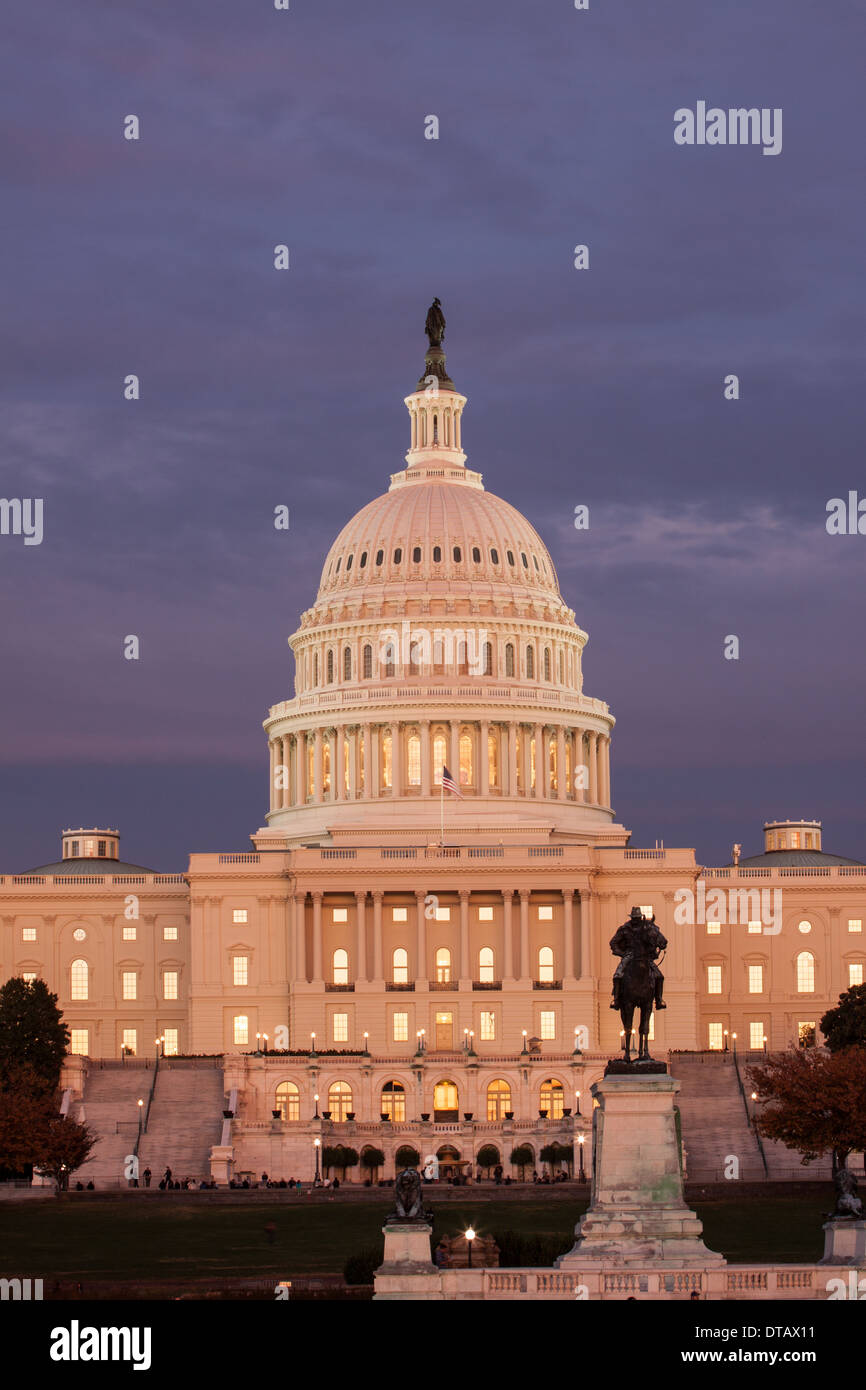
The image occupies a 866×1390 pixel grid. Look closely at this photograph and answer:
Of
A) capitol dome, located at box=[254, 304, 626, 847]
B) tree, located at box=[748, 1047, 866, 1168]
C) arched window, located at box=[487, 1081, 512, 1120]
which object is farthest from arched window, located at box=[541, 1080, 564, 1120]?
capitol dome, located at box=[254, 304, 626, 847]

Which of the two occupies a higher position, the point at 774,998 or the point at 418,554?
the point at 418,554

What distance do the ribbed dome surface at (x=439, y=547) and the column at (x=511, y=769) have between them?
9785 mm

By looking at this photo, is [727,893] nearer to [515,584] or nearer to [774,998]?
[774,998]

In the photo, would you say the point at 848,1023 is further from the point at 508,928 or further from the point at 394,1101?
the point at 508,928

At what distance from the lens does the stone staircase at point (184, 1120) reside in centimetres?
11744

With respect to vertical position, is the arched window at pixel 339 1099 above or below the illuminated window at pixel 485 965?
below

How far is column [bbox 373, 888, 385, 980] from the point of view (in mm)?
148750

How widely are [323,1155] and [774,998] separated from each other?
155 ft

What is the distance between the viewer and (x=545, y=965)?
150 metres

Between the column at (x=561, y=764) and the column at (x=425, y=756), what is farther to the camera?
the column at (x=561, y=764)

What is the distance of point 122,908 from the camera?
158500mm

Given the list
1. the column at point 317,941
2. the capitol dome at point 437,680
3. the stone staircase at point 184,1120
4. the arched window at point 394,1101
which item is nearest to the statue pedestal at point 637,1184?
the stone staircase at point 184,1120

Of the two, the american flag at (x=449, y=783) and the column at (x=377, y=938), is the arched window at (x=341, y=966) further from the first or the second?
the american flag at (x=449, y=783)

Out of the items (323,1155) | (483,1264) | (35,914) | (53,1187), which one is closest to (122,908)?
(35,914)
